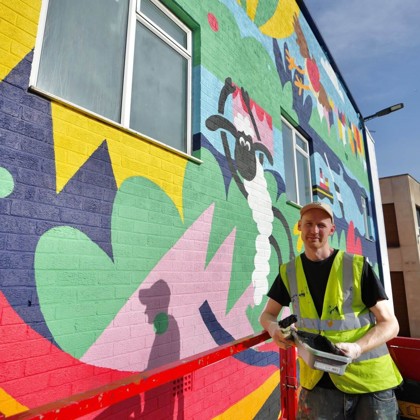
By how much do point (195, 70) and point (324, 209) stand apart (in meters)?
2.56

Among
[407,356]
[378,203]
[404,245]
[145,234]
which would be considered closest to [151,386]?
[145,234]

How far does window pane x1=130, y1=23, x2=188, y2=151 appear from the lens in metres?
3.06

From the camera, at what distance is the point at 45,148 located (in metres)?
2.14

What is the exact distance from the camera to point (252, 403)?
3.81 meters

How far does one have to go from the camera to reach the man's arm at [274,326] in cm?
182

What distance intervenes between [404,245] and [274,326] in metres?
19.6

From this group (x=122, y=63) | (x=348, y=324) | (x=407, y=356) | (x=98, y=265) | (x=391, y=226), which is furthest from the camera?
(x=391, y=226)

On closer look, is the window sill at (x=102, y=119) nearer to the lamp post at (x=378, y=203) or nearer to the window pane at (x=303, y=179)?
the window pane at (x=303, y=179)

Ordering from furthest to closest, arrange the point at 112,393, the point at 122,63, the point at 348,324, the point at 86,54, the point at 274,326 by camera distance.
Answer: the point at 122,63 < the point at 86,54 < the point at 274,326 < the point at 348,324 < the point at 112,393

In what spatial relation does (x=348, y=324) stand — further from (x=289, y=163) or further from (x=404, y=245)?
(x=404, y=245)

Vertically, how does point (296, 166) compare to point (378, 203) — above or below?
below

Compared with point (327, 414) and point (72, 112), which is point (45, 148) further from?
point (327, 414)

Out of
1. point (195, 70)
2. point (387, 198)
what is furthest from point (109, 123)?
point (387, 198)

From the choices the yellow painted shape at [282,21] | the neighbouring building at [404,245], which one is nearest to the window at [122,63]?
the yellow painted shape at [282,21]
